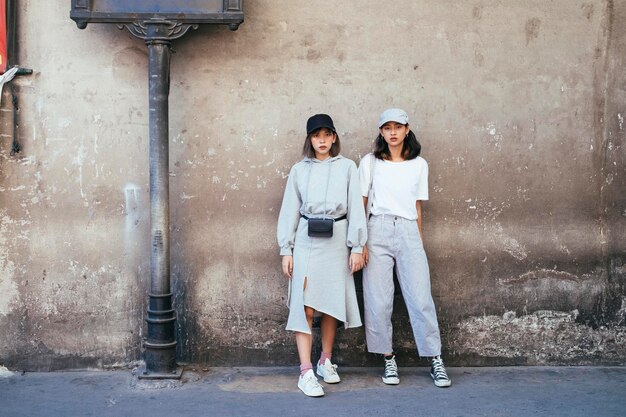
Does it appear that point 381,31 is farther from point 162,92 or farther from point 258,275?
point 258,275

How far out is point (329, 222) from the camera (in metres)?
4.86

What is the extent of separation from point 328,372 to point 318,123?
1774mm

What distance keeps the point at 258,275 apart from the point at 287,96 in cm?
137

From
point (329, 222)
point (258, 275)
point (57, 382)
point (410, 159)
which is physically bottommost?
point (57, 382)

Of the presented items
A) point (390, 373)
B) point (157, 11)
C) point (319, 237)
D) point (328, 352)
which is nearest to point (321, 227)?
point (319, 237)

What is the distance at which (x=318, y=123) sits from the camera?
491 centimetres

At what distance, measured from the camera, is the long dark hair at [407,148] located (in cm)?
516

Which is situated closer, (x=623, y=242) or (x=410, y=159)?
(x=410, y=159)

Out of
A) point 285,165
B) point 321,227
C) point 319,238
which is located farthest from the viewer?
point 285,165

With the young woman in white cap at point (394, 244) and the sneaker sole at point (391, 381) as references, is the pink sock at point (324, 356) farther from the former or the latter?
the sneaker sole at point (391, 381)

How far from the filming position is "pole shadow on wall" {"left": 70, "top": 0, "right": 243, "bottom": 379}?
4934 mm

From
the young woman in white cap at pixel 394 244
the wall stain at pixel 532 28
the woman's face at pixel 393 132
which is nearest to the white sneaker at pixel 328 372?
the young woman in white cap at pixel 394 244

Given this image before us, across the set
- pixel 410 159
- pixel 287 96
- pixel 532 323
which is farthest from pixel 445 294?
pixel 287 96

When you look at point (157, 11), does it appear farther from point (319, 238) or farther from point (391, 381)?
point (391, 381)
